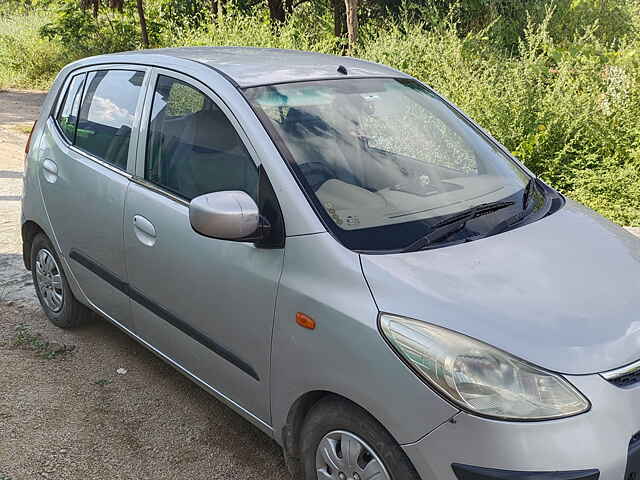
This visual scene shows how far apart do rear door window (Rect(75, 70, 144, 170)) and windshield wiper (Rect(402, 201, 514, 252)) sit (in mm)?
1686

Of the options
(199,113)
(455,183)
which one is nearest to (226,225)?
(199,113)

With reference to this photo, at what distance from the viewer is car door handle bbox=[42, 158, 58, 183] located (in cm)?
392

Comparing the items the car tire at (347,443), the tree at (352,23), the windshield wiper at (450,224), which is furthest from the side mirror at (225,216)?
the tree at (352,23)

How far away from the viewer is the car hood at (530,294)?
200 cm

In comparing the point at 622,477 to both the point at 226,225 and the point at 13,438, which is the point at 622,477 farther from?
the point at 13,438

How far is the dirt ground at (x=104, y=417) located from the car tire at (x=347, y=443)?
558 millimetres

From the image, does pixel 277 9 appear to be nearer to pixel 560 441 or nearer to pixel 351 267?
pixel 351 267

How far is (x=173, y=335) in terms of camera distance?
10.2ft

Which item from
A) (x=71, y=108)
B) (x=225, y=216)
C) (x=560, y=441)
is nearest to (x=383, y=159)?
(x=225, y=216)

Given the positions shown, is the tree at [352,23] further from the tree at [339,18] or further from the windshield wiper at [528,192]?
the windshield wiper at [528,192]

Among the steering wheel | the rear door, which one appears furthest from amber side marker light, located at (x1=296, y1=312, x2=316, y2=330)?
the rear door

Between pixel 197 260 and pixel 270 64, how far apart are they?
100cm

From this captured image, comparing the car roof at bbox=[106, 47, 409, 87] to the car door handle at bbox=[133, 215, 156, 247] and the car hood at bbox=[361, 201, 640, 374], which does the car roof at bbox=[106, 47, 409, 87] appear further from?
the car hood at bbox=[361, 201, 640, 374]

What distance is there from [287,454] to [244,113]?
136cm
